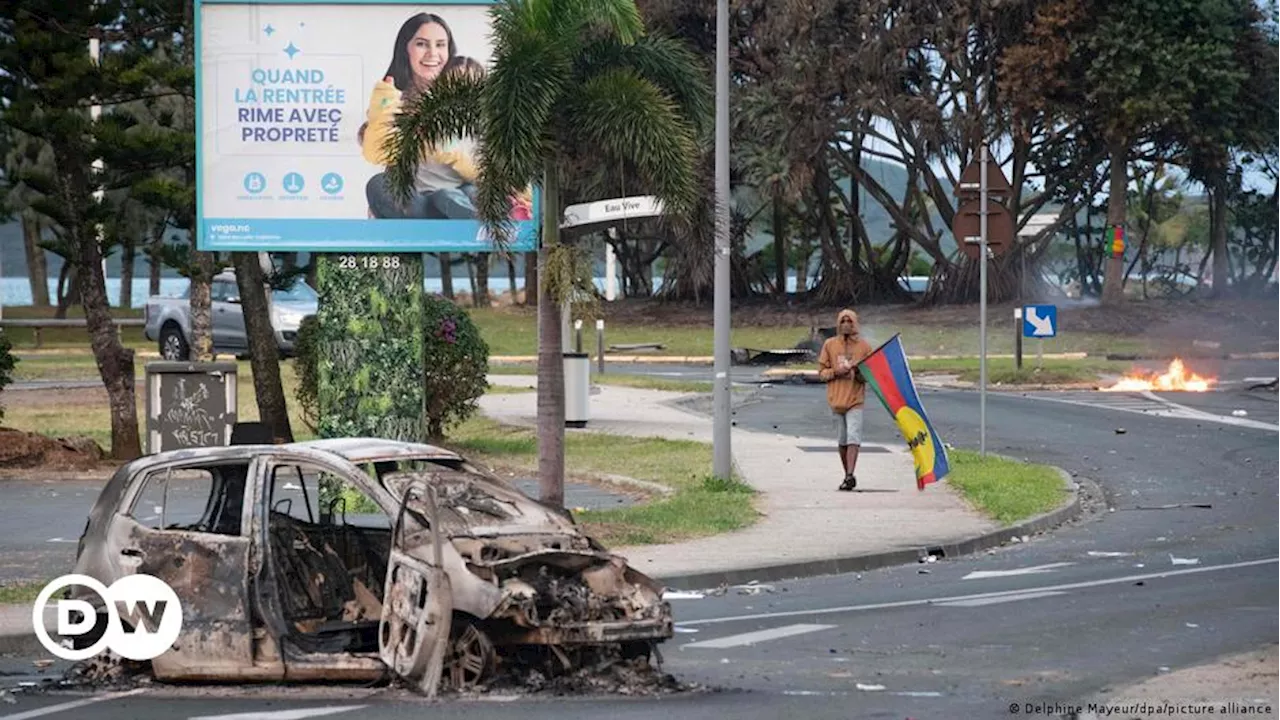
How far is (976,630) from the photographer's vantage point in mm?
12617

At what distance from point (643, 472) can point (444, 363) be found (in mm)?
3313

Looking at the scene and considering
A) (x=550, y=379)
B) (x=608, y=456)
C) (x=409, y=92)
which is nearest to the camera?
(x=550, y=379)

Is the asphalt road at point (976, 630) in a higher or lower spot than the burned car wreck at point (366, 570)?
lower

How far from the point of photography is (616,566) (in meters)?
10.5

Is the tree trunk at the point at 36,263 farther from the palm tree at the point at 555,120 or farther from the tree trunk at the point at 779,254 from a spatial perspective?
the palm tree at the point at 555,120

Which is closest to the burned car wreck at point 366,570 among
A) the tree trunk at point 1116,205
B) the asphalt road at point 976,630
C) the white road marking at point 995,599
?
the asphalt road at point 976,630

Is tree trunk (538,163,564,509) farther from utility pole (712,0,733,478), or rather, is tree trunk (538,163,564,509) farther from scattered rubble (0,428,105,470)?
scattered rubble (0,428,105,470)

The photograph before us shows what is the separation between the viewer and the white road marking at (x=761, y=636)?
12273 millimetres

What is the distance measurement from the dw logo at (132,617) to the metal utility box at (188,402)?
12.4 metres

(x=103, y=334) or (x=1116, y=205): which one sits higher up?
(x=1116, y=205)

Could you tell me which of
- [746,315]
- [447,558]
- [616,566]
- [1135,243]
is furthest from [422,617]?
[1135,243]

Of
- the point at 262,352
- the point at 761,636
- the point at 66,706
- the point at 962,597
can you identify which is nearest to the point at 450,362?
the point at 262,352

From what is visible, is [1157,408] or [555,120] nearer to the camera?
[555,120]

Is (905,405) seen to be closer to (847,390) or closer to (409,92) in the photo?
(847,390)
